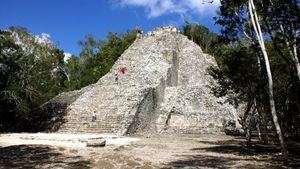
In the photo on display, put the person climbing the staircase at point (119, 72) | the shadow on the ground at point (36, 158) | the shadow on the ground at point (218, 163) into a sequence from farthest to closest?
the person climbing the staircase at point (119, 72)
the shadow on the ground at point (218, 163)
the shadow on the ground at point (36, 158)

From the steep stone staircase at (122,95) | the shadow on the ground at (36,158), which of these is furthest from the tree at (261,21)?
the steep stone staircase at (122,95)

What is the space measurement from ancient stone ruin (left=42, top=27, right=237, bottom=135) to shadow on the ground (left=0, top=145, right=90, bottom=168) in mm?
7604

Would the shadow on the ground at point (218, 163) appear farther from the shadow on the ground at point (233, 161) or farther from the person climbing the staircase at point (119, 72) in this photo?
the person climbing the staircase at point (119, 72)

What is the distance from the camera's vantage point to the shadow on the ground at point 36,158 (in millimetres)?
9430

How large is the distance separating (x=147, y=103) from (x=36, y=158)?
1284 centimetres

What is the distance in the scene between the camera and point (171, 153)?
1234 cm

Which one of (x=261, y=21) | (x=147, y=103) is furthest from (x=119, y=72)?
(x=261, y=21)

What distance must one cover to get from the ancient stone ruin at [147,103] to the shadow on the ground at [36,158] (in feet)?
24.9

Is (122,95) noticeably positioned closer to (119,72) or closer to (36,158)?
(119,72)

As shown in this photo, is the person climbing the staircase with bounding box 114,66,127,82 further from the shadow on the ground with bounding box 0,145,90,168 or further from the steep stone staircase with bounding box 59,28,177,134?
the shadow on the ground with bounding box 0,145,90,168

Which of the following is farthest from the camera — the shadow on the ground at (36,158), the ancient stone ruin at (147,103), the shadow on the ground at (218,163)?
the ancient stone ruin at (147,103)

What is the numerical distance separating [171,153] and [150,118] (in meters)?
11.0

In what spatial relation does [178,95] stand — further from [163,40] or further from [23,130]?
[23,130]

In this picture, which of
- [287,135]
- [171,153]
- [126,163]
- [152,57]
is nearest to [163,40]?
[152,57]
